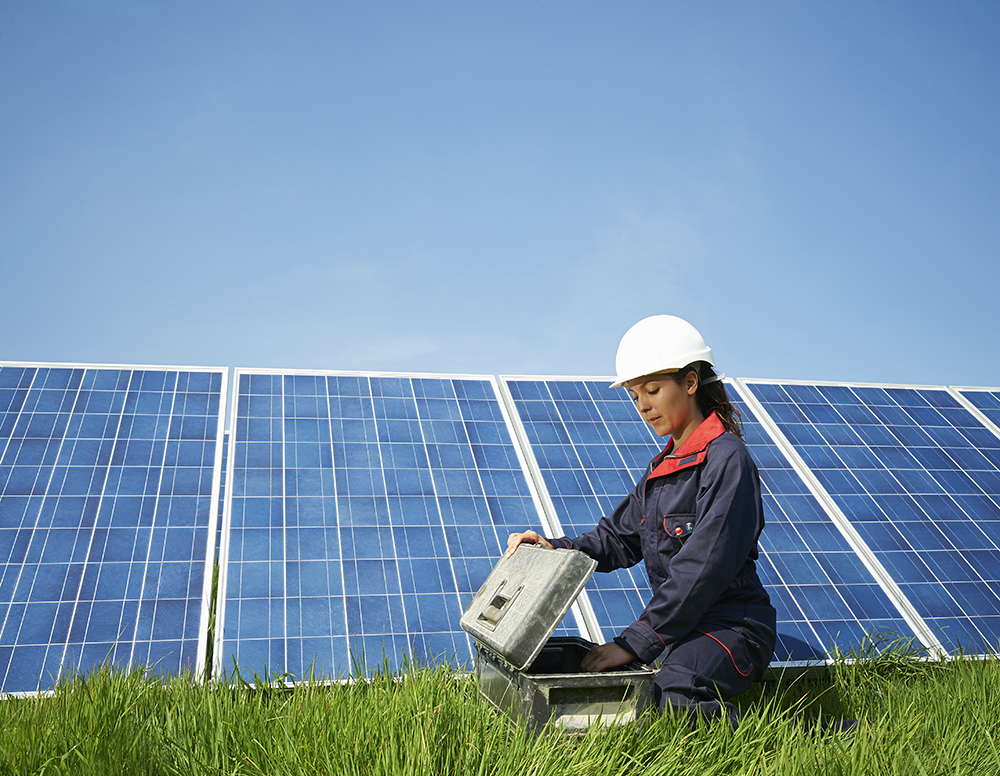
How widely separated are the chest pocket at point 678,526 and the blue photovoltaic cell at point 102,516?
2.79m

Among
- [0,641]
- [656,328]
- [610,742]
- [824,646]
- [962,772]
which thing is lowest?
[0,641]

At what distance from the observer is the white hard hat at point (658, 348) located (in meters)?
3.95

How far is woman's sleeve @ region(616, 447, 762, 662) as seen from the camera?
3.38 meters

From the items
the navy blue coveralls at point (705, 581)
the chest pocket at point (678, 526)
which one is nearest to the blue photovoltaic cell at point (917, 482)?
Result: the navy blue coveralls at point (705, 581)

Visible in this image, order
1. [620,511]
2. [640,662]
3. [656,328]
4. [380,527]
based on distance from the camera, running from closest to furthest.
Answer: [640,662], [656,328], [620,511], [380,527]

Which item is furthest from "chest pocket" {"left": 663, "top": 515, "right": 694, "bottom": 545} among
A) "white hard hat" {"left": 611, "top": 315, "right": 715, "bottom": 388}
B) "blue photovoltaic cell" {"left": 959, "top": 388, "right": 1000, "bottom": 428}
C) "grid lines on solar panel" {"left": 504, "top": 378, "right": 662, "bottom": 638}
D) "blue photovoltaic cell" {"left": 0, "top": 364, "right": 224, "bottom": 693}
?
"blue photovoltaic cell" {"left": 959, "top": 388, "right": 1000, "bottom": 428}

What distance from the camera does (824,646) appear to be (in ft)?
17.0

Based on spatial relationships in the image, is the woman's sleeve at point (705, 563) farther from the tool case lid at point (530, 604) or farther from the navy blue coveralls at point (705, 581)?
the tool case lid at point (530, 604)

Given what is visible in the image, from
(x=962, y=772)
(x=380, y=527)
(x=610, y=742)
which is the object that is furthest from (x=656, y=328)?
(x=380, y=527)

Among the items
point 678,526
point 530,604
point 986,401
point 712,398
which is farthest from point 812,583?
point 986,401

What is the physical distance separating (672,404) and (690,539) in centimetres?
79

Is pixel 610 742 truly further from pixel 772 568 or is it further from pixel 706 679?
pixel 772 568

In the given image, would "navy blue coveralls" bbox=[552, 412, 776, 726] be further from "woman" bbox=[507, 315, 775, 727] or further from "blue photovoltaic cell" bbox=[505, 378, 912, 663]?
"blue photovoltaic cell" bbox=[505, 378, 912, 663]

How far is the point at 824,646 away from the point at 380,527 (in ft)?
10.1
